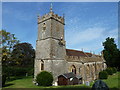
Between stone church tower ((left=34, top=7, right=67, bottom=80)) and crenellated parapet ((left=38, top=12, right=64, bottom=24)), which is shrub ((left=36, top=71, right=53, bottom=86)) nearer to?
stone church tower ((left=34, top=7, right=67, bottom=80))

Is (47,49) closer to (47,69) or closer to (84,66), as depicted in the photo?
(47,69)

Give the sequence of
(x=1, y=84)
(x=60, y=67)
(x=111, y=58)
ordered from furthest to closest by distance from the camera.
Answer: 1. (x=111, y=58)
2. (x=60, y=67)
3. (x=1, y=84)

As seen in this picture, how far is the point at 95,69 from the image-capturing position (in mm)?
27328

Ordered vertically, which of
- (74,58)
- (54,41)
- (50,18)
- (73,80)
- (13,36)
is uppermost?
(50,18)

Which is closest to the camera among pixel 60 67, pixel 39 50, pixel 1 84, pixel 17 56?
pixel 1 84

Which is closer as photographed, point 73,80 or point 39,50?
point 73,80

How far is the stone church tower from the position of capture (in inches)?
710

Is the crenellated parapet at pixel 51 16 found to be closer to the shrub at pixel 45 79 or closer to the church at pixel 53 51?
the church at pixel 53 51

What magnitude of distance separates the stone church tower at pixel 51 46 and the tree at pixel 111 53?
26.7 meters

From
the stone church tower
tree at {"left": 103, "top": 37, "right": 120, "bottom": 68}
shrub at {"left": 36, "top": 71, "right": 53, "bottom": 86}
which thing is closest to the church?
the stone church tower

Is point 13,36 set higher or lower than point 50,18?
lower

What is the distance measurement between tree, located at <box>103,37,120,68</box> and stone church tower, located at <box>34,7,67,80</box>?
1050 inches

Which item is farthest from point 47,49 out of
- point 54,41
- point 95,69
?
point 95,69

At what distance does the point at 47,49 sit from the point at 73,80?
6917 millimetres
